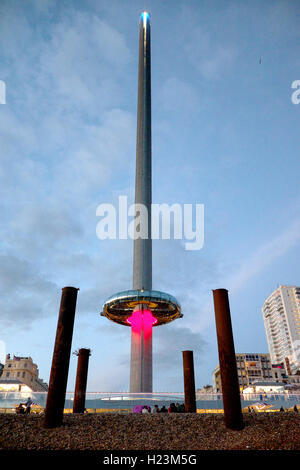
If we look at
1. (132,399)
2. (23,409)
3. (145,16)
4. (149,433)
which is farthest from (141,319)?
(145,16)

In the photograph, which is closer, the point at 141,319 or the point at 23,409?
the point at 23,409

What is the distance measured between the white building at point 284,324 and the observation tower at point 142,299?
92633 millimetres

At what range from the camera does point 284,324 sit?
14125cm

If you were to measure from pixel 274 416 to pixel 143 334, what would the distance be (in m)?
38.2

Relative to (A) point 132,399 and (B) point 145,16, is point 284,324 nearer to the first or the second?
(B) point 145,16

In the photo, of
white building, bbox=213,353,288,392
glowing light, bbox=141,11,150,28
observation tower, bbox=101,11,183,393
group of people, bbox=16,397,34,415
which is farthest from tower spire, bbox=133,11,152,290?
white building, bbox=213,353,288,392

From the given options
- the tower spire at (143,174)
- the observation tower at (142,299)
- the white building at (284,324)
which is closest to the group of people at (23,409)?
the observation tower at (142,299)

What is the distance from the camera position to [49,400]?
520 inches

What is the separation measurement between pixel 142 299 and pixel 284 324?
4327 inches

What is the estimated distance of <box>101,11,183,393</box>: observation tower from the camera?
49.6 meters

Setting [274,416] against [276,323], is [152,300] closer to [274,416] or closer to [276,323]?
[274,416]

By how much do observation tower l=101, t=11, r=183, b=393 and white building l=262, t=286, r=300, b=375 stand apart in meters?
92.6

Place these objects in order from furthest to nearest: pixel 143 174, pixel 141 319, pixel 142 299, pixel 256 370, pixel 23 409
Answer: pixel 256 370 < pixel 143 174 < pixel 141 319 < pixel 142 299 < pixel 23 409

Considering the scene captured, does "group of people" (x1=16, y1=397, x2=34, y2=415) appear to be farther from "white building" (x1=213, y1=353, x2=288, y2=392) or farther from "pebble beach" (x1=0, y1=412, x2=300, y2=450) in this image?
"white building" (x1=213, y1=353, x2=288, y2=392)
